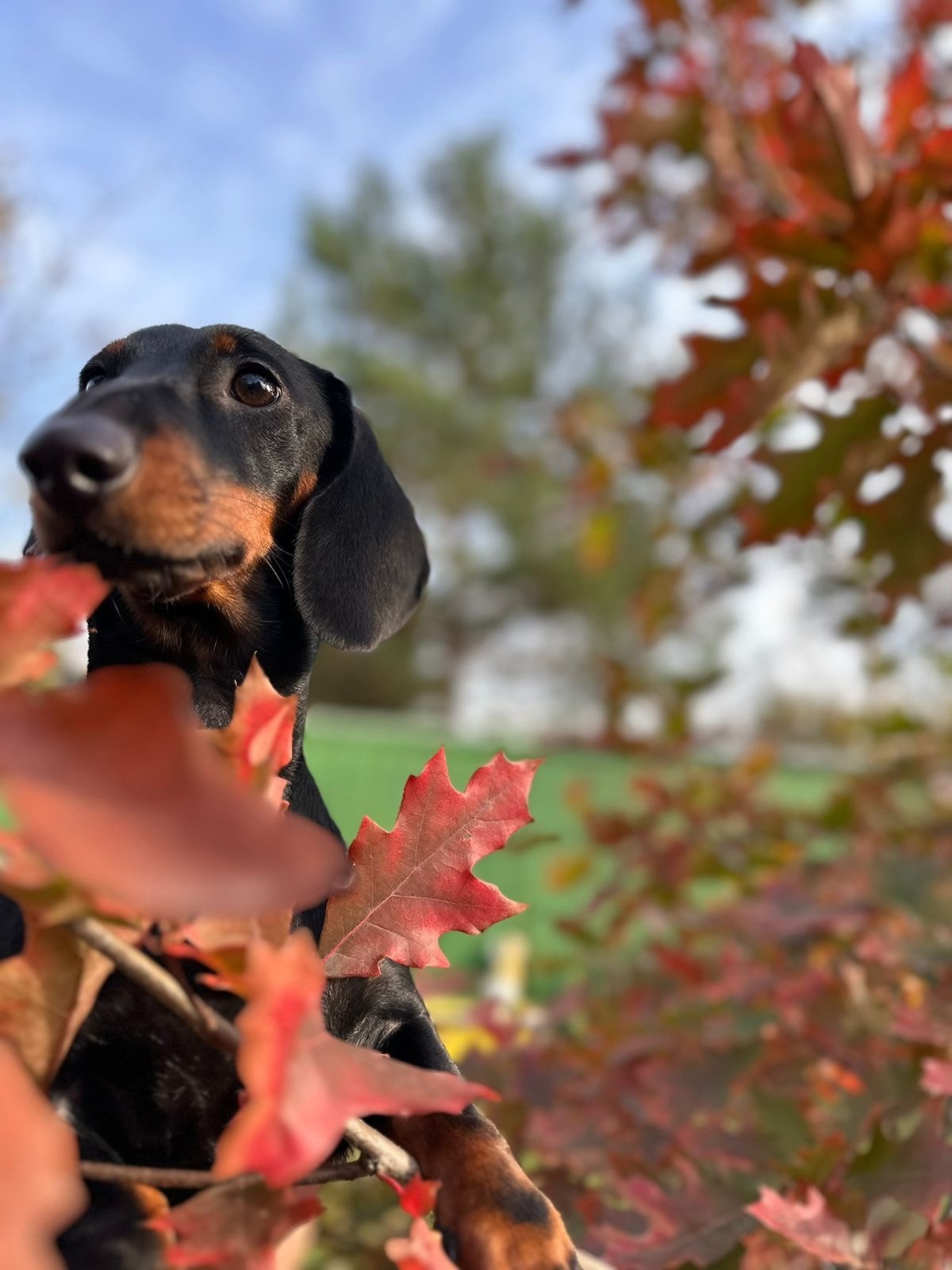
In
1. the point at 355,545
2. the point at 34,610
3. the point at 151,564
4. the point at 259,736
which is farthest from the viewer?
the point at 355,545

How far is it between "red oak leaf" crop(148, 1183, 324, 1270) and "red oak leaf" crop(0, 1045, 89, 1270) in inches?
5.7

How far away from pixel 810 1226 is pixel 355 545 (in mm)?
788

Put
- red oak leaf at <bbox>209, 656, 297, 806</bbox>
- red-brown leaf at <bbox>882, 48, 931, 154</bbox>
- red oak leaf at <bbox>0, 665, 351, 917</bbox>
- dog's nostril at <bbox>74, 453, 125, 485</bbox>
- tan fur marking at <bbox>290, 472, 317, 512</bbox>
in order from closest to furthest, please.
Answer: red oak leaf at <bbox>0, 665, 351, 917</bbox> → red oak leaf at <bbox>209, 656, 297, 806</bbox> → dog's nostril at <bbox>74, 453, 125, 485</bbox> → tan fur marking at <bbox>290, 472, 317, 512</bbox> → red-brown leaf at <bbox>882, 48, 931, 154</bbox>

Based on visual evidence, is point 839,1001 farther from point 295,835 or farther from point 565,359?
point 565,359

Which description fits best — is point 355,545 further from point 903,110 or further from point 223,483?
point 903,110

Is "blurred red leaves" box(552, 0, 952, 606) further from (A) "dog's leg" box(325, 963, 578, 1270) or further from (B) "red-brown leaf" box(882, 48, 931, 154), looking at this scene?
(A) "dog's leg" box(325, 963, 578, 1270)

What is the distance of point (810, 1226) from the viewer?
93 cm

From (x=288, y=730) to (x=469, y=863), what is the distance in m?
0.19

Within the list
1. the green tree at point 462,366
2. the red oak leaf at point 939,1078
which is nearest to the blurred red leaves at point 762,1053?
the red oak leaf at point 939,1078

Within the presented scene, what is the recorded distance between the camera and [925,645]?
11.5 ft

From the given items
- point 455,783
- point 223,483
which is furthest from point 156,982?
point 455,783

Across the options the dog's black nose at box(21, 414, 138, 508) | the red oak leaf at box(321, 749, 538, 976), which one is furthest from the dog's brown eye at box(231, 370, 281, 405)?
the red oak leaf at box(321, 749, 538, 976)

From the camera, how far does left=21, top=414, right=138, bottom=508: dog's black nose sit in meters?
0.63

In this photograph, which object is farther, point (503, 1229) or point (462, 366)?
point (462, 366)
